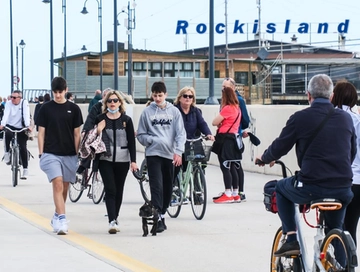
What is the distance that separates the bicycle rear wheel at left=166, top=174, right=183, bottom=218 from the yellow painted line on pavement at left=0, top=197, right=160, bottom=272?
1.57 meters

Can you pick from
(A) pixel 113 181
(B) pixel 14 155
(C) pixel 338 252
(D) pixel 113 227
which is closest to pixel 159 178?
(A) pixel 113 181

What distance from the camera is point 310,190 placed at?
714 centimetres

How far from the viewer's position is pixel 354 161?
8.16 metres

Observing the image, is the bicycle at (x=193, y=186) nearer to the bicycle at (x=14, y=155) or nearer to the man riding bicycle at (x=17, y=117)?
the bicycle at (x=14, y=155)

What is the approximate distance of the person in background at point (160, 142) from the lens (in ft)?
39.4

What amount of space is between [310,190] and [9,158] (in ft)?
42.6

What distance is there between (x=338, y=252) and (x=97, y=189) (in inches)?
348

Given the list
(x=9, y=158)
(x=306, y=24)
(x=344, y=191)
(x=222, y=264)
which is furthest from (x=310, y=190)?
(x=306, y=24)

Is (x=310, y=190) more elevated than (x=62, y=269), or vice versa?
(x=310, y=190)

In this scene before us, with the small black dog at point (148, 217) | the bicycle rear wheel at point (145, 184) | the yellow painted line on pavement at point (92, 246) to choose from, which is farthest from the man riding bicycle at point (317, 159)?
the bicycle rear wheel at point (145, 184)

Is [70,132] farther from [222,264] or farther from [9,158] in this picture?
[9,158]

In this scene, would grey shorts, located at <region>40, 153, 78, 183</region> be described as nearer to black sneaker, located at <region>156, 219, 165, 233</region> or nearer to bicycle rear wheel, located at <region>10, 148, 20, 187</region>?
black sneaker, located at <region>156, 219, 165, 233</region>

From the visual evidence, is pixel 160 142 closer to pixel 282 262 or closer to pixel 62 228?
pixel 62 228

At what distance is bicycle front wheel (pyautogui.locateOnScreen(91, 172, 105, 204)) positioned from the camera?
50.3 ft
